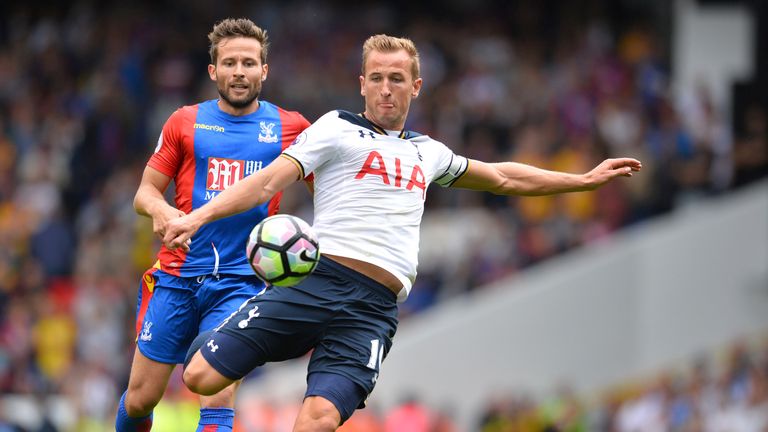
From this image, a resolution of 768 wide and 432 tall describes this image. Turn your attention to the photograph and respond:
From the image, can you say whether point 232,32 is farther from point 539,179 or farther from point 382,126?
point 539,179

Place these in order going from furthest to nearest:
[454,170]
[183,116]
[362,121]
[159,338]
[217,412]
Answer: [159,338] < [183,116] < [454,170] < [217,412] < [362,121]

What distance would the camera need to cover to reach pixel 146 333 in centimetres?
816

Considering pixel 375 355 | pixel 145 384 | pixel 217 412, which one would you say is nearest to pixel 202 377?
pixel 217 412

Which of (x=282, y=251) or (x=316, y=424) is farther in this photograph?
(x=316, y=424)

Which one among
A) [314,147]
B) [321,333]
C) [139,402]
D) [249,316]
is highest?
[314,147]

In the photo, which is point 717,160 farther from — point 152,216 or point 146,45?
point 152,216

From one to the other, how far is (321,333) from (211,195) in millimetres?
1074

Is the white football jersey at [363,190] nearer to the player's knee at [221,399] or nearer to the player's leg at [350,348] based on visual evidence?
the player's leg at [350,348]

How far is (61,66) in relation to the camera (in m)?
21.5

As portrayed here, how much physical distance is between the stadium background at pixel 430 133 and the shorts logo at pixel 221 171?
7.10 metres

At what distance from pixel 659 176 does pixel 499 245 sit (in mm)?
2428

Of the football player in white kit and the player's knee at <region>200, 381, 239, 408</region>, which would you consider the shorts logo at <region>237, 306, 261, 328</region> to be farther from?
the player's knee at <region>200, 381, 239, 408</region>

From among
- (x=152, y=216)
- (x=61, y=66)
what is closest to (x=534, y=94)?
(x=61, y=66)

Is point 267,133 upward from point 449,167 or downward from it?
upward
